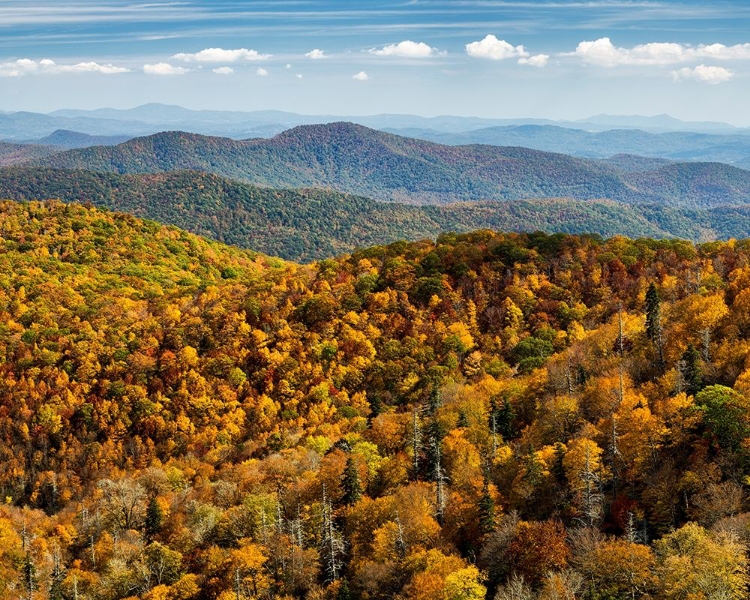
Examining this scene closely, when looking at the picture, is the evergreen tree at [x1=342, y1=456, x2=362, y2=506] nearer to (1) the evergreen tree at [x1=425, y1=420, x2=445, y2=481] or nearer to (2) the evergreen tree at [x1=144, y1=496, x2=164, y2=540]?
(1) the evergreen tree at [x1=425, y1=420, x2=445, y2=481]

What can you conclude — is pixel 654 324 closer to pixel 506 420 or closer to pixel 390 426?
pixel 506 420

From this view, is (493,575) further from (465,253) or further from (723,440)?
(465,253)

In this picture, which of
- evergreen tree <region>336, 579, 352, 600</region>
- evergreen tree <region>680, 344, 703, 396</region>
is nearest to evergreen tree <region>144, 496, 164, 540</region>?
evergreen tree <region>336, 579, 352, 600</region>

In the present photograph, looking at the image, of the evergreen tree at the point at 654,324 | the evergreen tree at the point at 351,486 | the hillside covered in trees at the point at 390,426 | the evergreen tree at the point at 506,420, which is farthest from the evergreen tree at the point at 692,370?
the evergreen tree at the point at 351,486

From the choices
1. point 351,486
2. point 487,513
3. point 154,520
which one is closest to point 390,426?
point 351,486

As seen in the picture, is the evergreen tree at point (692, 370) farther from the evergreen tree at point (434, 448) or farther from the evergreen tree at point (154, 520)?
the evergreen tree at point (154, 520)

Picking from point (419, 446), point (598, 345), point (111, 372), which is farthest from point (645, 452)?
point (111, 372)
